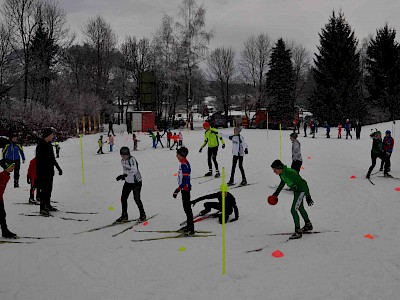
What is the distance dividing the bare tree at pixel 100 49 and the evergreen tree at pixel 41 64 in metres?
13.9

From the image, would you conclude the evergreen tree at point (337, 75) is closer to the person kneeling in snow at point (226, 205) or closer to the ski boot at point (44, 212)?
the person kneeling in snow at point (226, 205)

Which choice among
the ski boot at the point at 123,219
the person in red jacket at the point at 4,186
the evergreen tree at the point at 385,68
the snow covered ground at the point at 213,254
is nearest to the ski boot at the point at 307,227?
the snow covered ground at the point at 213,254

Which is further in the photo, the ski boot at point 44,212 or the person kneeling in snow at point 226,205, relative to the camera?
the ski boot at point 44,212

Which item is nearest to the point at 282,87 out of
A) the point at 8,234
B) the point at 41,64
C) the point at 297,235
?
the point at 41,64

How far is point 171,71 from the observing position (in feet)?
146

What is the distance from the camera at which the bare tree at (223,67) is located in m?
61.0

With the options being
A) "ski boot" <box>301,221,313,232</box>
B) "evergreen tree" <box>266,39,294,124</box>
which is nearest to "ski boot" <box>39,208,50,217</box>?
"ski boot" <box>301,221,313,232</box>

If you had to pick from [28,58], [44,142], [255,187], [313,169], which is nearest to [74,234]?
[44,142]

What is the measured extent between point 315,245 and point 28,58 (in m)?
31.0

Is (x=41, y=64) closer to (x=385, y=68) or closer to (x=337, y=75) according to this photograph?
(x=337, y=75)

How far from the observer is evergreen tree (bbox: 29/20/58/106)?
32156 millimetres

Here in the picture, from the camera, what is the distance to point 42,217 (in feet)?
27.5

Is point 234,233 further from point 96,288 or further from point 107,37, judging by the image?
point 107,37

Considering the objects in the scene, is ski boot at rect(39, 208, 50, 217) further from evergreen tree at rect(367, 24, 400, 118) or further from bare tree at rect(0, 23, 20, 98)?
evergreen tree at rect(367, 24, 400, 118)
